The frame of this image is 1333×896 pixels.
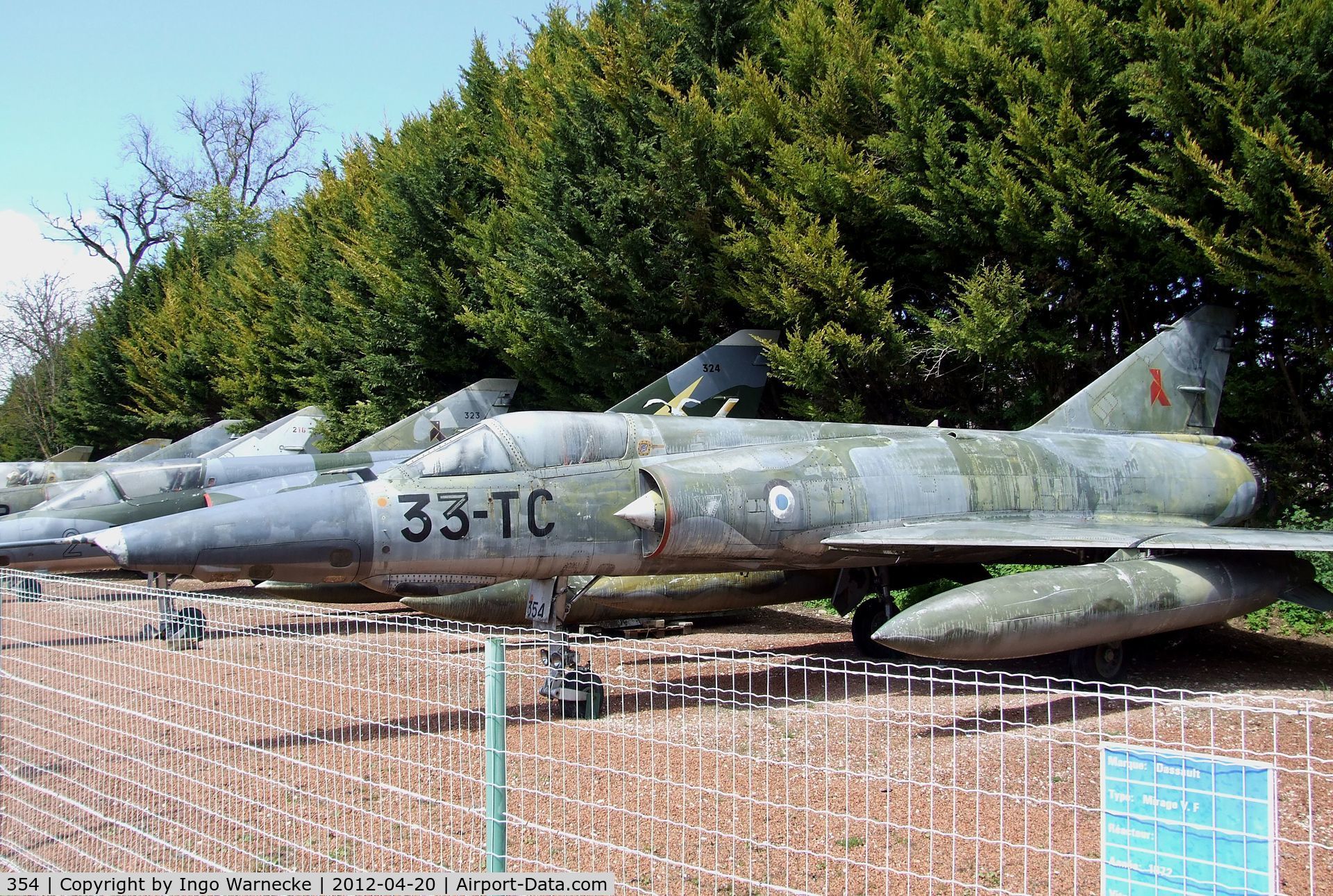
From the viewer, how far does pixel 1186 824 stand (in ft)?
9.00

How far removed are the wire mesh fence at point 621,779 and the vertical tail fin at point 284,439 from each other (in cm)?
1439

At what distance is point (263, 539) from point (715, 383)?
880cm

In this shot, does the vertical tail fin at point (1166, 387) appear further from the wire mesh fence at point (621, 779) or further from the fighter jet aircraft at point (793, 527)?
the wire mesh fence at point (621, 779)

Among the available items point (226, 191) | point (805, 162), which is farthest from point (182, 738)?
point (226, 191)

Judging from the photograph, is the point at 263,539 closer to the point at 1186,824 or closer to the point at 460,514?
the point at 460,514

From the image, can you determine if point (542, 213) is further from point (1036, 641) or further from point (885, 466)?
point (1036, 641)

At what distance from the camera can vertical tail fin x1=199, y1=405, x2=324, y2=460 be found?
23.5 m

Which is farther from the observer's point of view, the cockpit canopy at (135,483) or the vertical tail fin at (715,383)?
the cockpit canopy at (135,483)

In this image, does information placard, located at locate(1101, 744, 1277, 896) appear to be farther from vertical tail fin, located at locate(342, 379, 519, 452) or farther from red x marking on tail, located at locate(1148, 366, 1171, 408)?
vertical tail fin, located at locate(342, 379, 519, 452)

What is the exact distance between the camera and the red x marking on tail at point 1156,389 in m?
11.7

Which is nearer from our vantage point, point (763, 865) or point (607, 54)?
point (763, 865)

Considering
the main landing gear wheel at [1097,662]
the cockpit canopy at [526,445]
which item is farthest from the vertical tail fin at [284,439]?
the main landing gear wheel at [1097,662]

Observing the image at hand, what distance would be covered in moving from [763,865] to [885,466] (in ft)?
17.4

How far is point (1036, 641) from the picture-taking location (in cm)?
750
